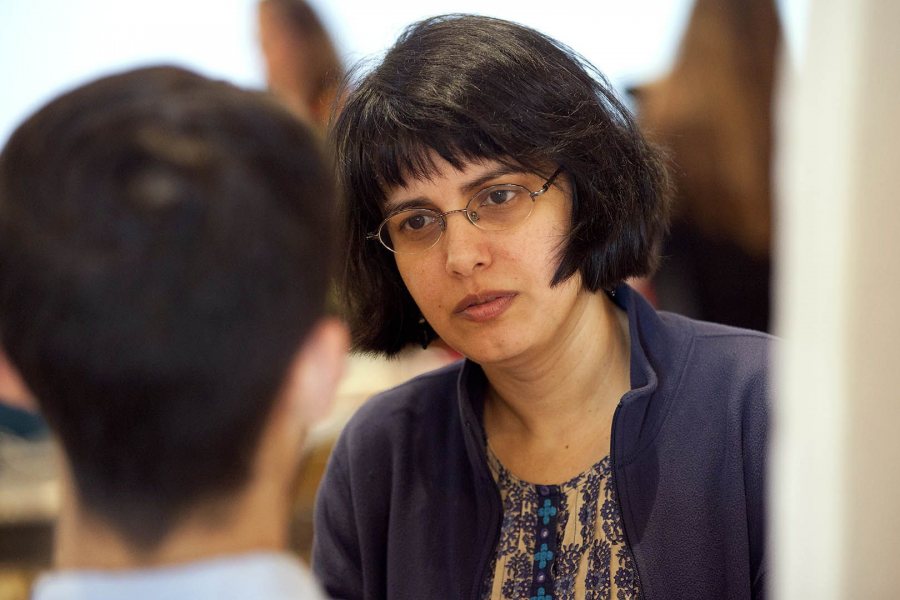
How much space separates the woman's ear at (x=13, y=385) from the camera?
0.78 meters

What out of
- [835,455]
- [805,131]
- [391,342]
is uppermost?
[805,131]

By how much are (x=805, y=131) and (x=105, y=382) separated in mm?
524

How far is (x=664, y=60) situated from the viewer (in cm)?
322

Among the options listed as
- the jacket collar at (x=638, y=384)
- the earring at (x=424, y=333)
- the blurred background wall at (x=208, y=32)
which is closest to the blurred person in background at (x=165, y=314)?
the jacket collar at (x=638, y=384)

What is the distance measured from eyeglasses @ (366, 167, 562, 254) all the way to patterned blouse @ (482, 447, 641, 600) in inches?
15.2

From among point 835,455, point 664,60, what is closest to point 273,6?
point 664,60

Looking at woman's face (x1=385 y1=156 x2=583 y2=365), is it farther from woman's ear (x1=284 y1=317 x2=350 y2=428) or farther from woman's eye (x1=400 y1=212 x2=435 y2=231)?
woman's ear (x1=284 y1=317 x2=350 y2=428)

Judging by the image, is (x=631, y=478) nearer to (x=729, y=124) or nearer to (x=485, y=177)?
(x=485, y=177)

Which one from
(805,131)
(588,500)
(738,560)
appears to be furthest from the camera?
(588,500)

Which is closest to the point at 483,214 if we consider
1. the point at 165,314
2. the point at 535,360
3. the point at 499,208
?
the point at 499,208

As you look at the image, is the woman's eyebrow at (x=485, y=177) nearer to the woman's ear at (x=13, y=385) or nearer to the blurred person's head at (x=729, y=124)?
the woman's ear at (x=13, y=385)

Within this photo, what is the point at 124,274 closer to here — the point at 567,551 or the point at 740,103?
the point at 567,551

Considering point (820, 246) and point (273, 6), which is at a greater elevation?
point (273, 6)

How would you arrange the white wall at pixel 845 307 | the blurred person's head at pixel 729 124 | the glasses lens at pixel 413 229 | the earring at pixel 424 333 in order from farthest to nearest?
the blurred person's head at pixel 729 124
the earring at pixel 424 333
the glasses lens at pixel 413 229
the white wall at pixel 845 307
